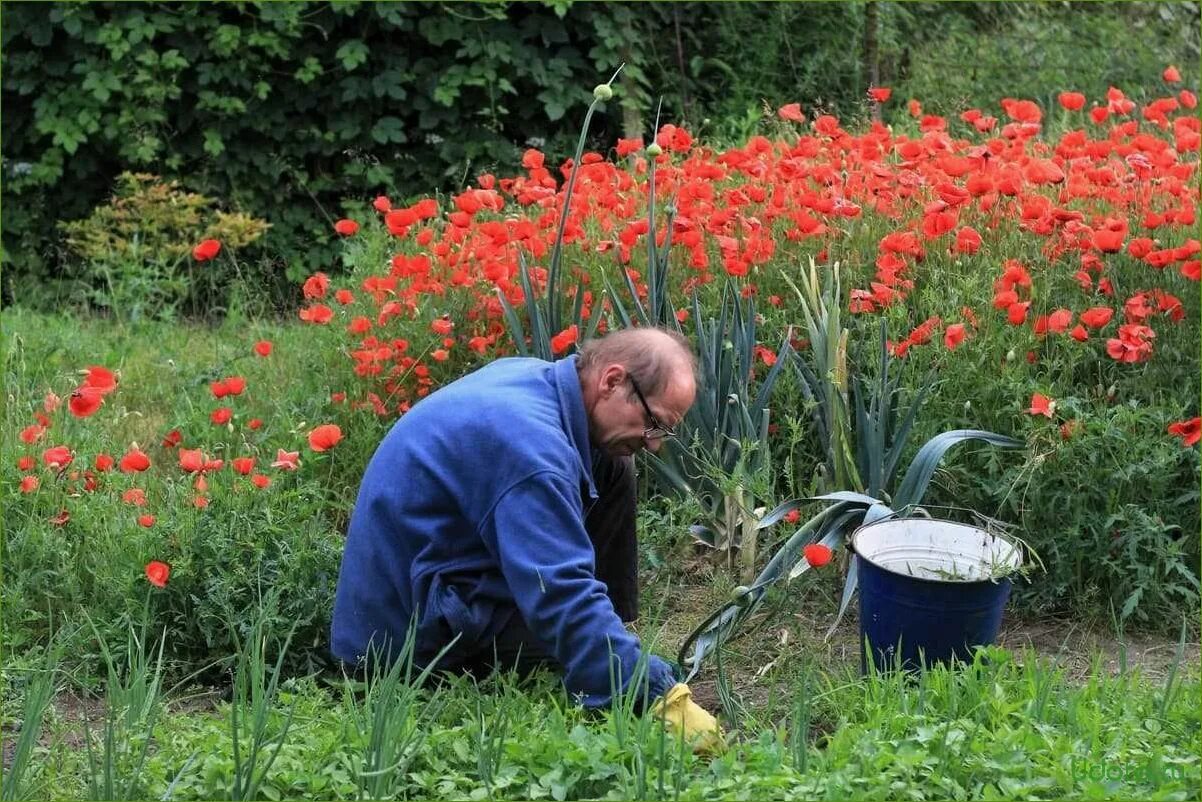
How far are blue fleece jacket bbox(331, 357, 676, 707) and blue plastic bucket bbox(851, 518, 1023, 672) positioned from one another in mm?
568

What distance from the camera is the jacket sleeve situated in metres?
2.69

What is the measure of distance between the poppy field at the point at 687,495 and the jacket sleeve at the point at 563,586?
5.3 inches

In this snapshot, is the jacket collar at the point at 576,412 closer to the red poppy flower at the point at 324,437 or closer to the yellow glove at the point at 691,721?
the yellow glove at the point at 691,721

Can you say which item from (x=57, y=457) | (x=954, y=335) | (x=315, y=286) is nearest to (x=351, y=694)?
(x=57, y=457)

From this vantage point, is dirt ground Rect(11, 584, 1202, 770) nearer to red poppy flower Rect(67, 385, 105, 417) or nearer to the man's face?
the man's face

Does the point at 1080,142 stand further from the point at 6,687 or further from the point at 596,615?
the point at 6,687

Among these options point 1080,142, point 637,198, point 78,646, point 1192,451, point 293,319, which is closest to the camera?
point 78,646

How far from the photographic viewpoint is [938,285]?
13.9ft

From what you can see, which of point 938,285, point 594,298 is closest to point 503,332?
point 594,298

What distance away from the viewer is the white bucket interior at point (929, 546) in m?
3.17

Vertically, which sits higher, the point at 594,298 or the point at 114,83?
the point at 114,83

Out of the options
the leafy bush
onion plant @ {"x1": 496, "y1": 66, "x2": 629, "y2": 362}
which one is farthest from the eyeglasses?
the leafy bush

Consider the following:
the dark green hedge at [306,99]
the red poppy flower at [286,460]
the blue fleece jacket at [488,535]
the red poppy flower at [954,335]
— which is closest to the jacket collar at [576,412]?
the blue fleece jacket at [488,535]

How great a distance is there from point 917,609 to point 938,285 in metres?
1.53
